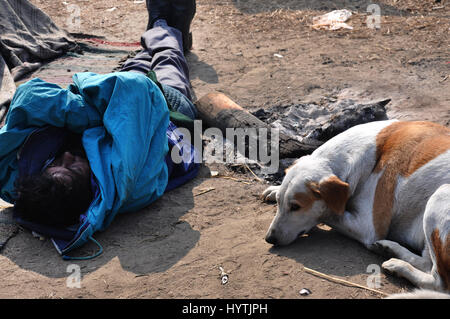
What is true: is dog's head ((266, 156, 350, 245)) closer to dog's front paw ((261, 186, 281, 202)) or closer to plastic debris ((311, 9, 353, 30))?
dog's front paw ((261, 186, 281, 202))

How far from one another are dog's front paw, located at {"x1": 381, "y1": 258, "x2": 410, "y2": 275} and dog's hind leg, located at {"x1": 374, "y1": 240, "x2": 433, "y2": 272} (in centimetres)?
9

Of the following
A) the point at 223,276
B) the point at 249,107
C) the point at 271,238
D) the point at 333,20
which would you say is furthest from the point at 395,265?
the point at 333,20

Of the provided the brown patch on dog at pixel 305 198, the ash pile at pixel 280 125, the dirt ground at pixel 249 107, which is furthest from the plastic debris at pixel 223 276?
the ash pile at pixel 280 125

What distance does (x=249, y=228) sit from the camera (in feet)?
14.2

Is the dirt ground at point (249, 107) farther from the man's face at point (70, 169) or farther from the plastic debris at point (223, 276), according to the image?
the man's face at point (70, 169)

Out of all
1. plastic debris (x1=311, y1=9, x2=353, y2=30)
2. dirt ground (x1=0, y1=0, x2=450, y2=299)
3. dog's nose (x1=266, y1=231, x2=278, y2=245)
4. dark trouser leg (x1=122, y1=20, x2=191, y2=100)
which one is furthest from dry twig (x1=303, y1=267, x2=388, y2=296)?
plastic debris (x1=311, y1=9, x2=353, y2=30)

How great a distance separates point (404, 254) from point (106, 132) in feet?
8.49

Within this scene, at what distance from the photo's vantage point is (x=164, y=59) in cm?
701

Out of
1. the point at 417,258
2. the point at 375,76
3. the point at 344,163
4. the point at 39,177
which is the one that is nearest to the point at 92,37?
the point at 375,76

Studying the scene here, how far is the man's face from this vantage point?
415 cm

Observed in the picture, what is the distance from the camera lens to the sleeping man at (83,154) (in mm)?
4148

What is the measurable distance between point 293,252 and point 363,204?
61 centimetres

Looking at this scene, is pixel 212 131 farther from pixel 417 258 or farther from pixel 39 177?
pixel 417 258

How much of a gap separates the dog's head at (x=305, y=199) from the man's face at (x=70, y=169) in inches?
59.6
